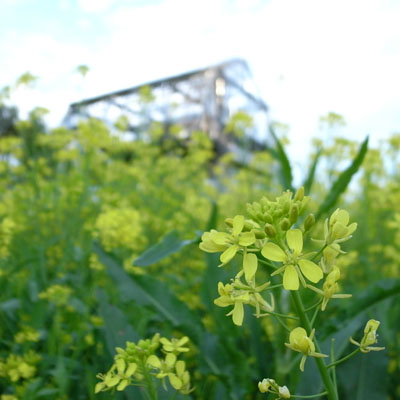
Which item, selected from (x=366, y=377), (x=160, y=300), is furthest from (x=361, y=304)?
(x=160, y=300)

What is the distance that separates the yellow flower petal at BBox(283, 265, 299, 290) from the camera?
2.26ft

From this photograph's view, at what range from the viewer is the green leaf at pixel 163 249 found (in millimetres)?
1287

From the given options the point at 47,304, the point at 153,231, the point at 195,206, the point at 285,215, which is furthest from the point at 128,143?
the point at 285,215

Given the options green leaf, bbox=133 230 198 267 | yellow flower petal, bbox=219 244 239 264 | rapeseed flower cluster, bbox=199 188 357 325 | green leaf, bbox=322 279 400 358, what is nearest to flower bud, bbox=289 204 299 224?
rapeseed flower cluster, bbox=199 188 357 325

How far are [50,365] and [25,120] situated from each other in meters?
2.49

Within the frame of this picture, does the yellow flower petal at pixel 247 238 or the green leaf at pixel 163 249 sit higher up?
the yellow flower petal at pixel 247 238

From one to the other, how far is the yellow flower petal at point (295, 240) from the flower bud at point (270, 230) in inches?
0.9

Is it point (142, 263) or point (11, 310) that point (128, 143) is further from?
point (142, 263)

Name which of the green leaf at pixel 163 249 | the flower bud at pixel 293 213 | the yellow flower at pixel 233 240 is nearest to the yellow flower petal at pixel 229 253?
the yellow flower at pixel 233 240

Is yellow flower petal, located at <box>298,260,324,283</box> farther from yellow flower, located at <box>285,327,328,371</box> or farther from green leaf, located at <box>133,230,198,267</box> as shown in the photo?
green leaf, located at <box>133,230,198,267</box>

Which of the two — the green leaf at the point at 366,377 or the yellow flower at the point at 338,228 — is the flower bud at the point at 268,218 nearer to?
the yellow flower at the point at 338,228

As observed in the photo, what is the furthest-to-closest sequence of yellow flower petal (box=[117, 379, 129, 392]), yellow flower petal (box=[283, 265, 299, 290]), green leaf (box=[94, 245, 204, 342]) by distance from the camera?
green leaf (box=[94, 245, 204, 342]), yellow flower petal (box=[117, 379, 129, 392]), yellow flower petal (box=[283, 265, 299, 290])

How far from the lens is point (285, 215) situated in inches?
31.5

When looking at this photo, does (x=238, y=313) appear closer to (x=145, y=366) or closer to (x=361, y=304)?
(x=145, y=366)
